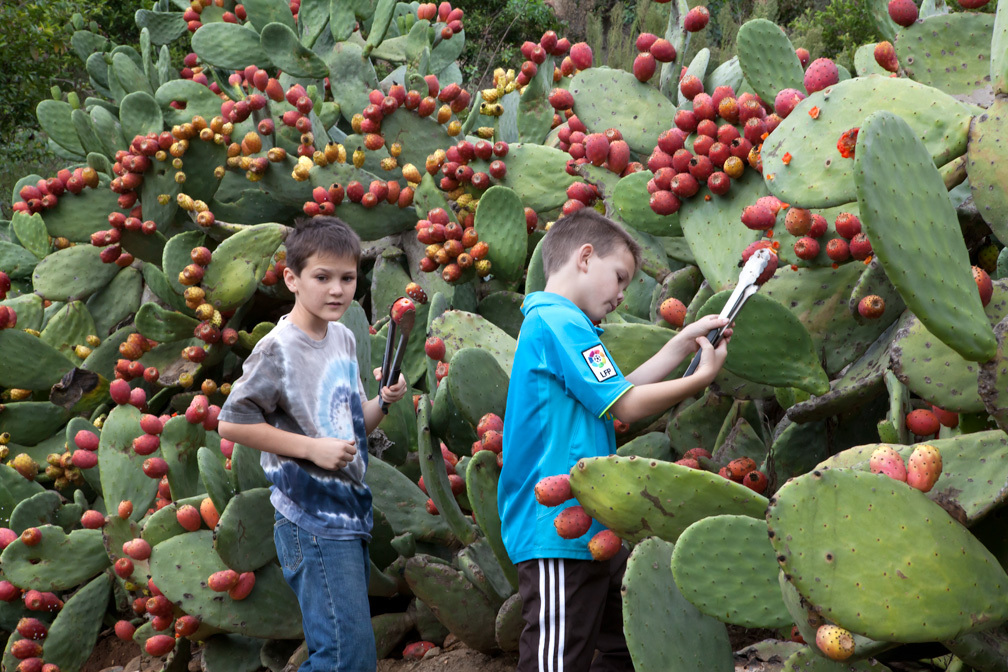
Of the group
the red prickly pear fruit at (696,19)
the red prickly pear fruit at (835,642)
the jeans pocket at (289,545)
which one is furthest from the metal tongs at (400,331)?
the red prickly pear fruit at (696,19)

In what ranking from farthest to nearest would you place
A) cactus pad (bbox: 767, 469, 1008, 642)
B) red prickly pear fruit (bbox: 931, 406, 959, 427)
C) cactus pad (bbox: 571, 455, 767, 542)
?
1. red prickly pear fruit (bbox: 931, 406, 959, 427)
2. cactus pad (bbox: 571, 455, 767, 542)
3. cactus pad (bbox: 767, 469, 1008, 642)

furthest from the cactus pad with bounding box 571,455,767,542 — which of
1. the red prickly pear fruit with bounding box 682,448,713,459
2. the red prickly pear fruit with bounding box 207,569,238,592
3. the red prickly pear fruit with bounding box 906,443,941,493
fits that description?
the red prickly pear fruit with bounding box 207,569,238,592

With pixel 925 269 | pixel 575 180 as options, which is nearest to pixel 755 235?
pixel 925 269

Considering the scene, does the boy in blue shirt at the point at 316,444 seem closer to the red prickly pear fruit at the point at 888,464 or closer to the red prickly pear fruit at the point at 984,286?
the red prickly pear fruit at the point at 888,464

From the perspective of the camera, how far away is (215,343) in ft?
10.7

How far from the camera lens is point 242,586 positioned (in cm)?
222

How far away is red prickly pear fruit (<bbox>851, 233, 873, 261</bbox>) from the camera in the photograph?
74.2 inches

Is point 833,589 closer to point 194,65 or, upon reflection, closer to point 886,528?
point 886,528

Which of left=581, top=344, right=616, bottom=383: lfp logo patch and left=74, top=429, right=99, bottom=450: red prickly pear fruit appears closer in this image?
left=581, top=344, right=616, bottom=383: lfp logo patch

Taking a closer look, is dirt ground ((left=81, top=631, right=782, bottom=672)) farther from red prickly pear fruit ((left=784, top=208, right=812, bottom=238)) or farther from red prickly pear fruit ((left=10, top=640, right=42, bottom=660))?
red prickly pear fruit ((left=784, top=208, right=812, bottom=238))

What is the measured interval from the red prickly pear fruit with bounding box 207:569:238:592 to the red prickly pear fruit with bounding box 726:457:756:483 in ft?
3.99

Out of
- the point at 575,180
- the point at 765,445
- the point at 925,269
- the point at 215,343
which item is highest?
the point at 925,269

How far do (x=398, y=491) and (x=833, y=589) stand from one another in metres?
1.41

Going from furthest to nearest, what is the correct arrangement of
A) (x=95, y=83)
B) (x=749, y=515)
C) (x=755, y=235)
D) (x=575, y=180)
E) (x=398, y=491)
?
(x=95, y=83) < (x=575, y=180) < (x=398, y=491) < (x=755, y=235) < (x=749, y=515)
